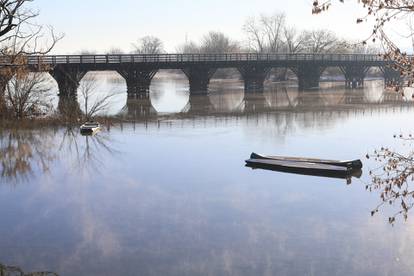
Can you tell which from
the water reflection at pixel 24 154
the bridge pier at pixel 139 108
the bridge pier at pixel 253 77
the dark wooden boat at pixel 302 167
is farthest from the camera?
the bridge pier at pixel 253 77

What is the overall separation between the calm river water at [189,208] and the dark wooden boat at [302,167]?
482 millimetres

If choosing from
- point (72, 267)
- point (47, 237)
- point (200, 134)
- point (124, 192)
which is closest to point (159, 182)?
point (124, 192)

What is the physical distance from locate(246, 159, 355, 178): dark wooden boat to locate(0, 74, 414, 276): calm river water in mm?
482

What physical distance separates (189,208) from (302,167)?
19.1ft

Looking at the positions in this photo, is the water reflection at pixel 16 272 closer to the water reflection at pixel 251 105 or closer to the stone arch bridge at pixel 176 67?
the water reflection at pixel 251 105

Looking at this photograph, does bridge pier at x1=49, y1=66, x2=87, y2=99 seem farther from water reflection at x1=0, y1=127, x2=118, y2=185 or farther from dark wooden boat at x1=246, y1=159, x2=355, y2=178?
dark wooden boat at x1=246, y1=159, x2=355, y2=178

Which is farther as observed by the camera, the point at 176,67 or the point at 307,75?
the point at 307,75

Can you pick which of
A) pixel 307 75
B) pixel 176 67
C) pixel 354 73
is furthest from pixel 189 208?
pixel 354 73

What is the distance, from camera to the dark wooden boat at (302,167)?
58.8 ft

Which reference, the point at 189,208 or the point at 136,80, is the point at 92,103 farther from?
the point at 189,208

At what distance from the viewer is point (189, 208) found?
14445 millimetres

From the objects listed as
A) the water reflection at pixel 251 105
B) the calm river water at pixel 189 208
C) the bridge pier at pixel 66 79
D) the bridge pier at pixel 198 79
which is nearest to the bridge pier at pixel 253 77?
the bridge pier at pixel 198 79

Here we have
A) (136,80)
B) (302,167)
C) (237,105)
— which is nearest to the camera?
(302,167)

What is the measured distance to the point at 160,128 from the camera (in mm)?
30453
